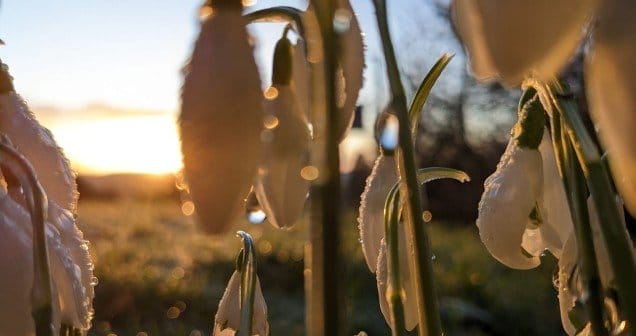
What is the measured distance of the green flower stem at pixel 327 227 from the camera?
481 millimetres

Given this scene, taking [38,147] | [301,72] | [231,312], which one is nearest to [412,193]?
[301,72]

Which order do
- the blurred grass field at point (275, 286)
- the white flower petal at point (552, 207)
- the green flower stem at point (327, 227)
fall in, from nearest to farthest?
the green flower stem at point (327, 227) < the white flower petal at point (552, 207) < the blurred grass field at point (275, 286)

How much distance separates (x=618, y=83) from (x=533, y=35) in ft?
0.15

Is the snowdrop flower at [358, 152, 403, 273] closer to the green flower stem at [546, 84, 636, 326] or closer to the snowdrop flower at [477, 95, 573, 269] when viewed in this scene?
the snowdrop flower at [477, 95, 573, 269]

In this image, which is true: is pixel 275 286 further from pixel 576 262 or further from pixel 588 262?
pixel 588 262

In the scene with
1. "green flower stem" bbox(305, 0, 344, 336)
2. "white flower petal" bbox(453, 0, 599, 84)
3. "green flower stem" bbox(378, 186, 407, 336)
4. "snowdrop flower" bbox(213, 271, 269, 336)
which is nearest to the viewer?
"white flower petal" bbox(453, 0, 599, 84)

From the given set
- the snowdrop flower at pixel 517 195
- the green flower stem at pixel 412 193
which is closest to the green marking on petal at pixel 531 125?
the snowdrop flower at pixel 517 195

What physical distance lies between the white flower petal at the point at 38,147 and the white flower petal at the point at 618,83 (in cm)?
48

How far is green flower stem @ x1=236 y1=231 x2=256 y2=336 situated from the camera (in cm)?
84

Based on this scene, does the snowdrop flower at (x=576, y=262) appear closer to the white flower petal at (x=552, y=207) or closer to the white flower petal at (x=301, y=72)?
the white flower petal at (x=552, y=207)

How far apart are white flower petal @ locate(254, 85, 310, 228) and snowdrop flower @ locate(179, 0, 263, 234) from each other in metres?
0.17

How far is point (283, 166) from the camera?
0.66 meters

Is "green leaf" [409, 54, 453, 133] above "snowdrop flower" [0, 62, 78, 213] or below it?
above

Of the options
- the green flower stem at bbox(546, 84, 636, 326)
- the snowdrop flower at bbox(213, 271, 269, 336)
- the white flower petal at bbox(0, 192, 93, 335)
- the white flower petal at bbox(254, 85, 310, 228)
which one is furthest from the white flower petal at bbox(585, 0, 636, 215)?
the snowdrop flower at bbox(213, 271, 269, 336)
